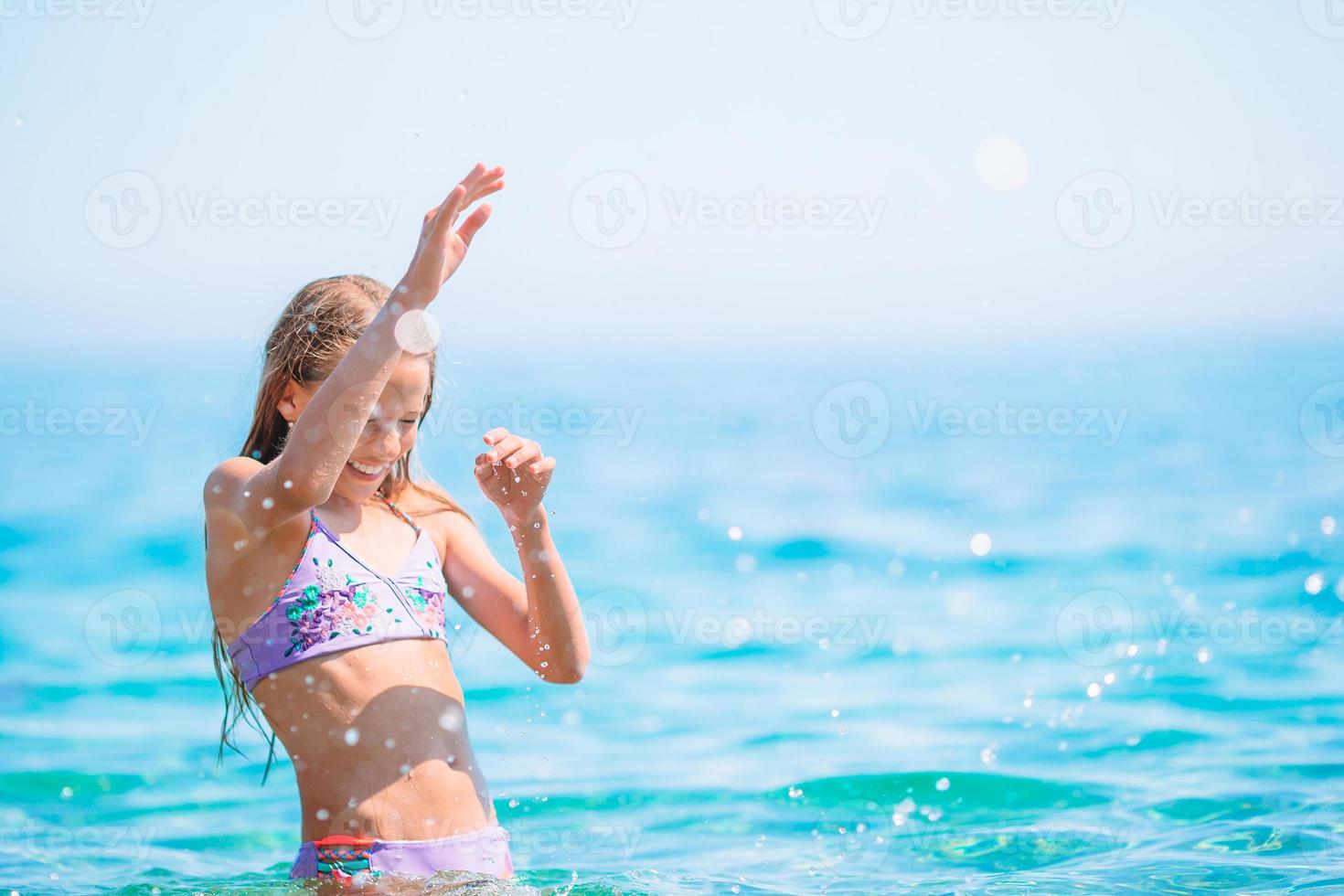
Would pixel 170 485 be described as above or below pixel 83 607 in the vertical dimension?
above

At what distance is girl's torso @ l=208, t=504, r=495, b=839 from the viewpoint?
273 centimetres

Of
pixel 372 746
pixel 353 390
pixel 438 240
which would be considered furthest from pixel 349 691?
pixel 438 240

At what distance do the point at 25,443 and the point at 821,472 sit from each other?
12033 mm

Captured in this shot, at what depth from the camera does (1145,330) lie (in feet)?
204

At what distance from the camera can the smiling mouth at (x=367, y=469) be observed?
9.53 feet

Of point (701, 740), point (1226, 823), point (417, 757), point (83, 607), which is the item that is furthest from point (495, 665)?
point (417, 757)

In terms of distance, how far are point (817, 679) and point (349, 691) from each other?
5.31 metres

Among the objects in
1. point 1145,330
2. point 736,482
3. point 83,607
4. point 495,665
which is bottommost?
point 495,665

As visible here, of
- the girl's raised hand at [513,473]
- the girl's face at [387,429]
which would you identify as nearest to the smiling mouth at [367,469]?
the girl's face at [387,429]

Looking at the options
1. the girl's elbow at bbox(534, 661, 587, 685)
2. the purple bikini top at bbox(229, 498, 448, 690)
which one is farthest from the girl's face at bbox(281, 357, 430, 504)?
the girl's elbow at bbox(534, 661, 587, 685)

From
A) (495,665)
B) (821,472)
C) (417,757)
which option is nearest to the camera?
(417,757)

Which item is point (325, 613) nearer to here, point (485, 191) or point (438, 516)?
point (438, 516)

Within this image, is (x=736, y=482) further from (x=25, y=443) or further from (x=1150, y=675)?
(x=25, y=443)

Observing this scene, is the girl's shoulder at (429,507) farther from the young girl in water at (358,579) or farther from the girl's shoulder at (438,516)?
the young girl in water at (358,579)
